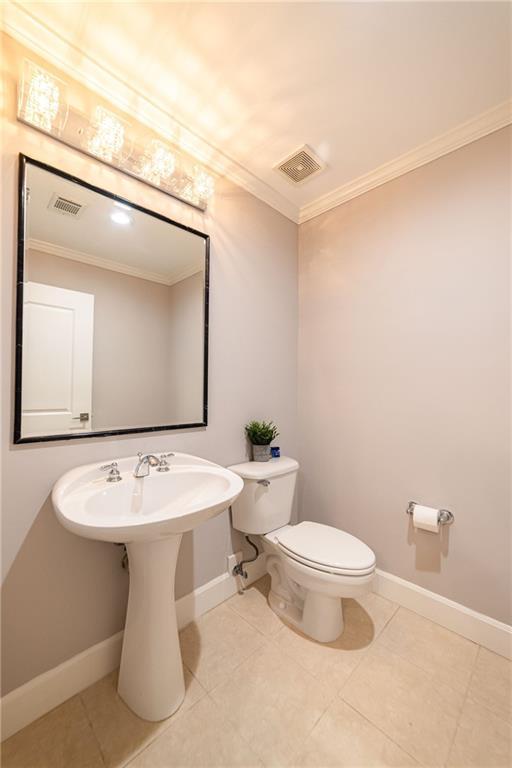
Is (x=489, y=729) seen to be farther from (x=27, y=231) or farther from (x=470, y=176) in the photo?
(x=27, y=231)

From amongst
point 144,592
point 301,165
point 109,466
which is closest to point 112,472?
point 109,466

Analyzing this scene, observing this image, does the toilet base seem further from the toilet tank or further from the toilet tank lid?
the toilet tank lid

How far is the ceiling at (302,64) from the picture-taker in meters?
1.00

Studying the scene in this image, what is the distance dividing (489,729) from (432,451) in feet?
3.18

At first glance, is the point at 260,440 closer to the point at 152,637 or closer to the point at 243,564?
the point at 243,564

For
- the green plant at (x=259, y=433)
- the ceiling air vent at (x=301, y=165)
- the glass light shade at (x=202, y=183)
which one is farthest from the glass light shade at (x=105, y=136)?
the green plant at (x=259, y=433)

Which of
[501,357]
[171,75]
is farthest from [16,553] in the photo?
[501,357]

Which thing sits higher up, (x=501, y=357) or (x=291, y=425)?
(x=501, y=357)

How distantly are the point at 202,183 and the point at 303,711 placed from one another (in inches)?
87.9

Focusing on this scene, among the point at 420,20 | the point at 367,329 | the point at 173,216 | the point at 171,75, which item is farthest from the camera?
the point at 367,329

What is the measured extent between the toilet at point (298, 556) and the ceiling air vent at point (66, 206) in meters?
1.32

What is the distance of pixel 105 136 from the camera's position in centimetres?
121

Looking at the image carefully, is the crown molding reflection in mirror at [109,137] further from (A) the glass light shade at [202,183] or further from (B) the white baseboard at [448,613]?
(B) the white baseboard at [448,613]

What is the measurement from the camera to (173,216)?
4.74 feet
